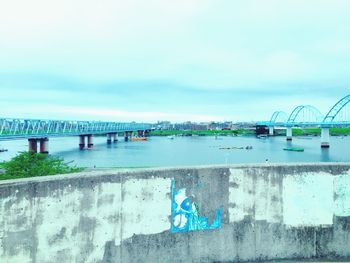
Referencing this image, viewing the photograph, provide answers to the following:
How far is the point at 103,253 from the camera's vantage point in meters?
5.20

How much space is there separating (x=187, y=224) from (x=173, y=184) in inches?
28.9

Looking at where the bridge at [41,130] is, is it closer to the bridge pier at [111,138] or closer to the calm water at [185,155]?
the calm water at [185,155]

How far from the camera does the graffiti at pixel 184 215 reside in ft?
18.6

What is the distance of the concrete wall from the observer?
4742mm

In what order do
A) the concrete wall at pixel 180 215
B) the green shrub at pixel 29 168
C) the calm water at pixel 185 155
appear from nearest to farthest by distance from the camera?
1. the concrete wall at pixel 180 215
2. the green shrub at pixel 29 168
3. the calm water at pixel 185 155

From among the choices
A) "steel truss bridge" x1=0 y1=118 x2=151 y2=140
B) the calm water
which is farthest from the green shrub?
"steel truss bridge" x1=0 y1=118 x2=151 y2=140

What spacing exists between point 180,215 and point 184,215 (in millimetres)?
71

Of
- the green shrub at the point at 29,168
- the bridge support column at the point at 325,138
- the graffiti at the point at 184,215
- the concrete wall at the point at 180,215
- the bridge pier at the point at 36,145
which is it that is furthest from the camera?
the bridge support column at the point at 325,138

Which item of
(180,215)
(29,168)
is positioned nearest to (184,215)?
(180,215)

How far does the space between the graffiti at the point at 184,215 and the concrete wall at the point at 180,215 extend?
2cm

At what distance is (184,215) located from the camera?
5.70 metres

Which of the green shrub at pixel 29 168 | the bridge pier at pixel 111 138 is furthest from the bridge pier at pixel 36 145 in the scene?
the green shrub at pixel 29 168

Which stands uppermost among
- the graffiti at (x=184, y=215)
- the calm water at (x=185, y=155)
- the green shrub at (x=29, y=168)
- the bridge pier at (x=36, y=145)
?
the graffiti at (x=184, y=215)

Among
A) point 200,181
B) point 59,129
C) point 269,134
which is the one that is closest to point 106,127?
point 59,129
